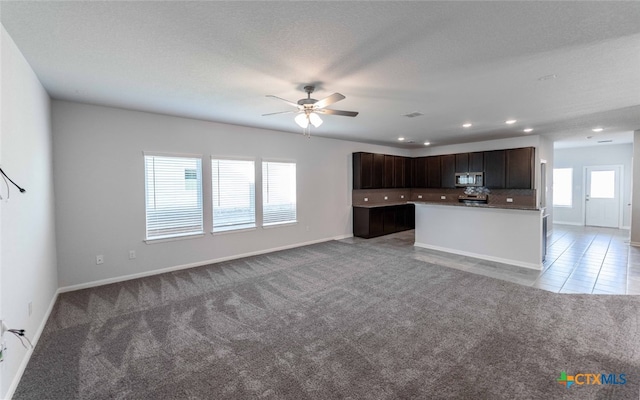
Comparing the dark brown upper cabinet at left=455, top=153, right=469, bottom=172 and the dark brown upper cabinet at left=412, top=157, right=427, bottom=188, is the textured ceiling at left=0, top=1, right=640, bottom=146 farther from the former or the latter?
the dark brown upper cabinet at left=412, top=157, right=427, bottom=188

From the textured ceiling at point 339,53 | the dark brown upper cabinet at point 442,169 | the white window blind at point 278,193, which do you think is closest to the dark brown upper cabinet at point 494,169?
the dark brown upper cabinet at point 442,169

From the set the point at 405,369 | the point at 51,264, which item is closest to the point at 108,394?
the point at 405,369

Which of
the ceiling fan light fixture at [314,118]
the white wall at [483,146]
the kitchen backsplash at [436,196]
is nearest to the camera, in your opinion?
the ceiling fan light fixture at [314,118]

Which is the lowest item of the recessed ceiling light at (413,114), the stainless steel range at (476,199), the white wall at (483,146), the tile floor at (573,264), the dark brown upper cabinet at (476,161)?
the tile floor at (573,264)

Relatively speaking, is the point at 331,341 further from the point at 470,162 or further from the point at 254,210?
the point at 470,162

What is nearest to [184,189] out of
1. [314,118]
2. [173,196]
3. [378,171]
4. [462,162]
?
[173,196]

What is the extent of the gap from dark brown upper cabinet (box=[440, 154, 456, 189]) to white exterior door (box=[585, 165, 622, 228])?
478 cm

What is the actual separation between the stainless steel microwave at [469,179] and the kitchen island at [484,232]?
2.36 m

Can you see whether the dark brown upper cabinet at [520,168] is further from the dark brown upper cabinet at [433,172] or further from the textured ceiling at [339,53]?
the textured ceiling at [339,53]

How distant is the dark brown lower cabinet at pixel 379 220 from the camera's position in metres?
7.42

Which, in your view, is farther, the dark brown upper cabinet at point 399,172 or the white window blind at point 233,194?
the dark brown upper cabinet at point 399,172

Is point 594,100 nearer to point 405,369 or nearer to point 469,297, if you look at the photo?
point 469,297

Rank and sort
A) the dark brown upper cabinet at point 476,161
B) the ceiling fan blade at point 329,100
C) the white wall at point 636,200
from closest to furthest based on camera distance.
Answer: the ceiling fan blade at point 329,100
the white wall at point 636,200
the dark brown upper cabinet at point 476,161

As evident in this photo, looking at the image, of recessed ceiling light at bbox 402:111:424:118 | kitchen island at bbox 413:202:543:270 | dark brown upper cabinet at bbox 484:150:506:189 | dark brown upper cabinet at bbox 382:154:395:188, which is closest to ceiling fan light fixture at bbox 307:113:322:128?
recessed ceiling light at bbox 402:111:424:118
